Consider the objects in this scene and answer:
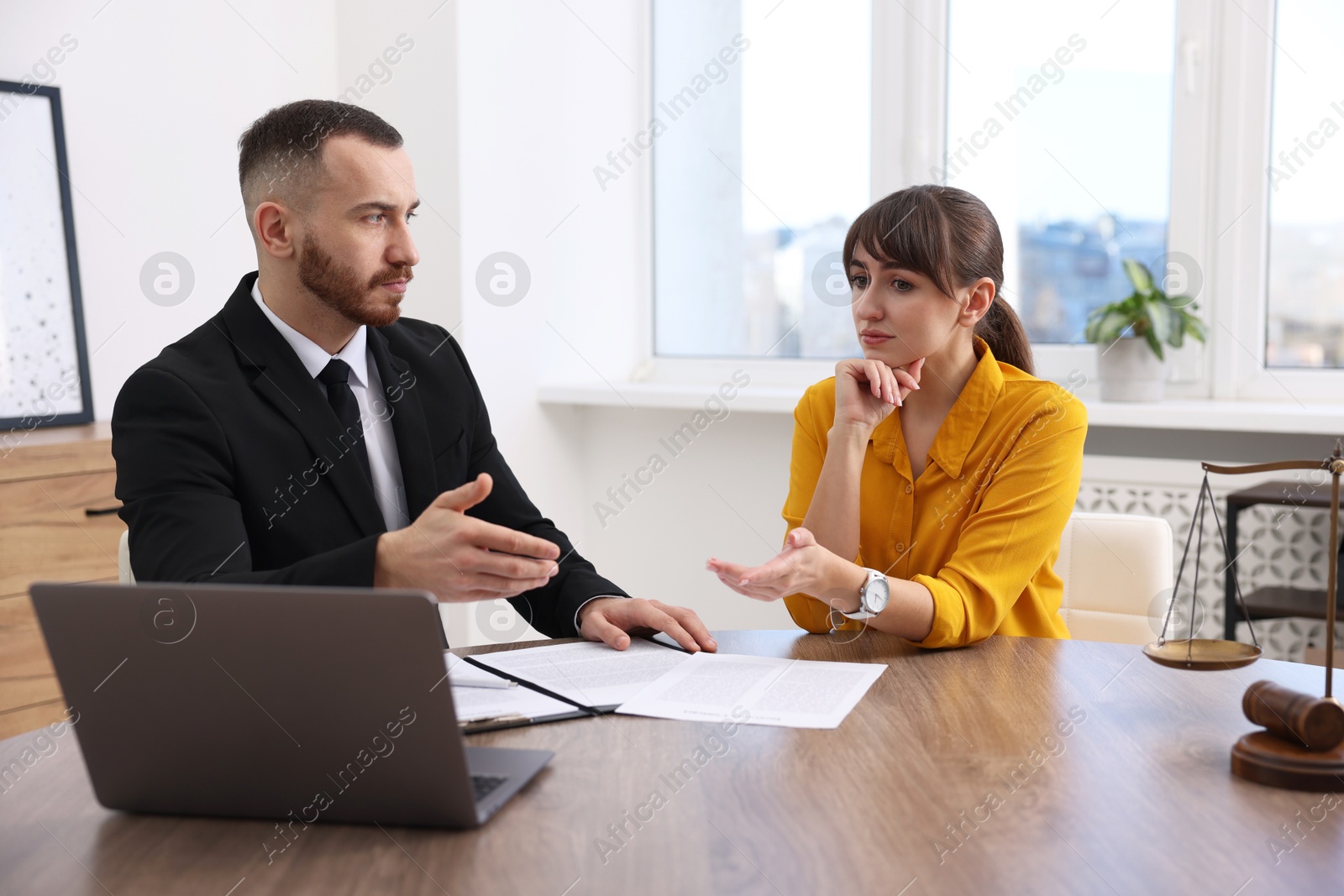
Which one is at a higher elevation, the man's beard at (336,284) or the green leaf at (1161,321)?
the man's beard at (336,284)

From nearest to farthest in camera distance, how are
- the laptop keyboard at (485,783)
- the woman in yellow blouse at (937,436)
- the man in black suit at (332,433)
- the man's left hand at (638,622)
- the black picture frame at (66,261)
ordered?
the laptop keyboard at (485,783) < the man in black suit at (332,433) < the man's left hand at (638,622) < the woman in yellow blouse at (937,436) < the black picture frame at (66,261)

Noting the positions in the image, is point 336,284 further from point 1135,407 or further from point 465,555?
point 1135,407

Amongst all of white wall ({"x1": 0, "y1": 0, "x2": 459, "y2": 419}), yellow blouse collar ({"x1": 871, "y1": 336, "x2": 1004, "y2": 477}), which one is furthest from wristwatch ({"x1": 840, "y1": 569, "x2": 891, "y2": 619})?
white wall ({"x1": 0, "y1": 0, "x2": 459, "y2": 419})

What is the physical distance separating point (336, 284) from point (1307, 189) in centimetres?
236

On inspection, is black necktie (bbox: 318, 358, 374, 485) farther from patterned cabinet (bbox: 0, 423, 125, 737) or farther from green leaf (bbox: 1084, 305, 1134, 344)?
green leaf (bbox: 1084, 305, 1134, 344)

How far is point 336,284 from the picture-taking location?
1.76m

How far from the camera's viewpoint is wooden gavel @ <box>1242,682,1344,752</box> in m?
1.03

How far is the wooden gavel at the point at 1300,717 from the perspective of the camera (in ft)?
3.39

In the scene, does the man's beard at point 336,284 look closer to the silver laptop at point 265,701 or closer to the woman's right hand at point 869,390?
the woman's right hand at point 869,390

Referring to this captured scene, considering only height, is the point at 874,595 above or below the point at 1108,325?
below

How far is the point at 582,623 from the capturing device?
158 cm

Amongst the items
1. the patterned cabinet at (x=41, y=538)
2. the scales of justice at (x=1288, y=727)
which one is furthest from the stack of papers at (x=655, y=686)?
the patterned cabinet at (x=41, y=538)

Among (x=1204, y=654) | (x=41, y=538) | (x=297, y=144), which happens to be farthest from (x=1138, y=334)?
(x=41, y=538)

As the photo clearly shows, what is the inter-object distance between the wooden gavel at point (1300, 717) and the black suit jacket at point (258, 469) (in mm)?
866
